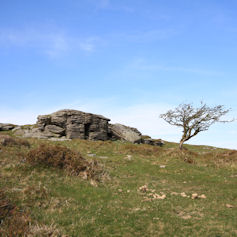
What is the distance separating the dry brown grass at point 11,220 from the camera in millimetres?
7879

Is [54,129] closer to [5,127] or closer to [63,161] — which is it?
[5,127]

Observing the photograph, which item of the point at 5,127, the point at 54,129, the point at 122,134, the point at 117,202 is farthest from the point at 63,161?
the point at 5,127

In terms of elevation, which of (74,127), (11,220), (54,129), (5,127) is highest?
(74,127)

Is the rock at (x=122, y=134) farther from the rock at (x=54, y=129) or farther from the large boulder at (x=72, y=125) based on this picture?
the rock at (x=54, y=129)

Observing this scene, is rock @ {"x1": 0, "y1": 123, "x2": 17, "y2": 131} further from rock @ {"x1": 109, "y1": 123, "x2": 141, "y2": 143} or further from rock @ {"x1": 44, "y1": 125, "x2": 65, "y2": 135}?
rock @ {"x1": 109, "y1": 123, "x2": 141, "y2": 143}

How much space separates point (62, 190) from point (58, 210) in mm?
2372

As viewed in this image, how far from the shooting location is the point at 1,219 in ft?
29.2

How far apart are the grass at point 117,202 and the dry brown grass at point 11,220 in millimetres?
214

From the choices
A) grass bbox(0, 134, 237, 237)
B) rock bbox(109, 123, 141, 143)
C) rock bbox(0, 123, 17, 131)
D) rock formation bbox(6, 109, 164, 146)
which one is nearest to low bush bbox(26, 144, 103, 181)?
grass bbox(0, 134, 237, 237)

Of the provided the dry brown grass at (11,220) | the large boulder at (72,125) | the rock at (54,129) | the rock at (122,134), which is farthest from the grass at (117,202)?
the rock at (122,134)

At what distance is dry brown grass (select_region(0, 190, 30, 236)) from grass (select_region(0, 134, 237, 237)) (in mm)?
214

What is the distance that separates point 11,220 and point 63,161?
767 centimetres

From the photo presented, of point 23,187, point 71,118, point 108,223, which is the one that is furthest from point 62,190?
point 71,118

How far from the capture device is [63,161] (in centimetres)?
1622
